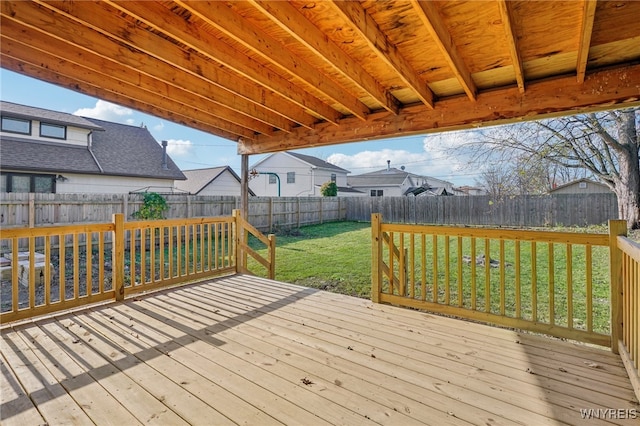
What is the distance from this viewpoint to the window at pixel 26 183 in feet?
29.4

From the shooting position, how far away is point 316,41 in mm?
2170

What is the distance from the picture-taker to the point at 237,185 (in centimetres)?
1786

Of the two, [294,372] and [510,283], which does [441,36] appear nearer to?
[294,372]

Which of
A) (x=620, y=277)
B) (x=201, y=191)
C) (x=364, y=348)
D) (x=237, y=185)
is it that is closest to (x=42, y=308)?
(x=364, y=348)

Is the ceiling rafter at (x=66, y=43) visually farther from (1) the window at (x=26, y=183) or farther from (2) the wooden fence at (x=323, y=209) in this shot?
(1) the window at (x=26, y=183)

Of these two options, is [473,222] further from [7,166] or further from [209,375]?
[7,166]

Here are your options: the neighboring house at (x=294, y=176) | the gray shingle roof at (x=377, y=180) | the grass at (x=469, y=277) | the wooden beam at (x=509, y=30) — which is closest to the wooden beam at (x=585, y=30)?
the wooden beam at (x=509, y=30)

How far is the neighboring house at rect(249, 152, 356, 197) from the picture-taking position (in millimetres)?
20703

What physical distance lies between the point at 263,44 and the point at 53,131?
11783 mm

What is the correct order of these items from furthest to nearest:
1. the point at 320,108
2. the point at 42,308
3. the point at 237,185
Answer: the point at 237,185 < the point at 320,108 < the point at 42,308

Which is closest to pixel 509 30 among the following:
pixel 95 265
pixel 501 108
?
pixel 501 108

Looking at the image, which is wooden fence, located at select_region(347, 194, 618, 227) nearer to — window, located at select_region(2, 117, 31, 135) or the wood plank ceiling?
the wood plank ceiling

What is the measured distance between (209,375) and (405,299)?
2.07 metres

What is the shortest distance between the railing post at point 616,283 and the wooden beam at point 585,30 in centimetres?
120
